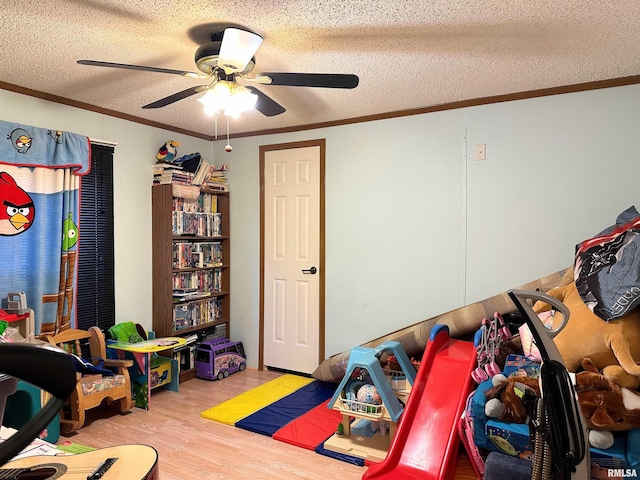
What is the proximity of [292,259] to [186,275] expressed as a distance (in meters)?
1.04

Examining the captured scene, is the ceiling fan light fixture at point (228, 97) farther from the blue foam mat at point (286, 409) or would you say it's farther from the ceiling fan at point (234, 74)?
the blue foam mat at point (286, 409)

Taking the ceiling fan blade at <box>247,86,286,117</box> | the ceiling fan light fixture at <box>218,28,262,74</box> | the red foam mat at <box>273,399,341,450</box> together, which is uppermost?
the ceiling fan light fixture at <box>218,28,262,74</box>

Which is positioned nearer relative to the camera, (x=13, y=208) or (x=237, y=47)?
(x=237, y=47)

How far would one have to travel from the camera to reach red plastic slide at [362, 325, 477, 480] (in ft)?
7.73

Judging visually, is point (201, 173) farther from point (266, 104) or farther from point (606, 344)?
point (606, 344)

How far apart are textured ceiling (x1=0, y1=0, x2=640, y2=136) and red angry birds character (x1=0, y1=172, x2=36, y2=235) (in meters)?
0.71

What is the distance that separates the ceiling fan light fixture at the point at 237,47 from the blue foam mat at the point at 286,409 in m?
2.41

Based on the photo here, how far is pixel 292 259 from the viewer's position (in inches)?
171

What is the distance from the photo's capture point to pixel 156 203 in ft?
13.6

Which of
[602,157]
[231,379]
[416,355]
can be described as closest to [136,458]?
[416,355]

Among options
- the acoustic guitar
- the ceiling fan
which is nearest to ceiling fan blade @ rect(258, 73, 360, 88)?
the ceiling fan

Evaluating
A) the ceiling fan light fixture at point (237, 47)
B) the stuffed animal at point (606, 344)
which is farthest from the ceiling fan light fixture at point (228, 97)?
the stuffed animal at point (606, 344)

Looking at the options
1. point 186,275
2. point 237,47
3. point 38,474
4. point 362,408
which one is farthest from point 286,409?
point 237,47

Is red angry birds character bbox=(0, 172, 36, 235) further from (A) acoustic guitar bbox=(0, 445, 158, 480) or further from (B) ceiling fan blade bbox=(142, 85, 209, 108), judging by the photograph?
(A) acoustic guitar bbox=(0, 445, 158, 480)
